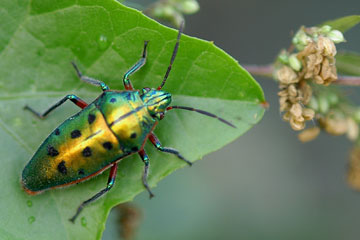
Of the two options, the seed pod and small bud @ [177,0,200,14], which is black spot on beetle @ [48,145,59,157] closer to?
small bud @ [177,0,200,14]

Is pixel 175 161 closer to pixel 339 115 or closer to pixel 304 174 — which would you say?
pixel 339 115

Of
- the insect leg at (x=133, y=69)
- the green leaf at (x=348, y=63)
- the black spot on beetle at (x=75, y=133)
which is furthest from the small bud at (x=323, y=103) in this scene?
the black spot on beetle at (x=75, y=133)

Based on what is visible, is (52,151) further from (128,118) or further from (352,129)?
(352,129)

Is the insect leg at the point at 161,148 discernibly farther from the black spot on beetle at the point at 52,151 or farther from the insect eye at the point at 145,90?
the black spot on beetle at the point at 52,151

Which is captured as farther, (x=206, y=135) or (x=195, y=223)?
(x=195, y=223)

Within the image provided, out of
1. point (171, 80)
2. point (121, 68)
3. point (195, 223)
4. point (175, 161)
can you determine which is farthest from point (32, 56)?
point (195, 223)
